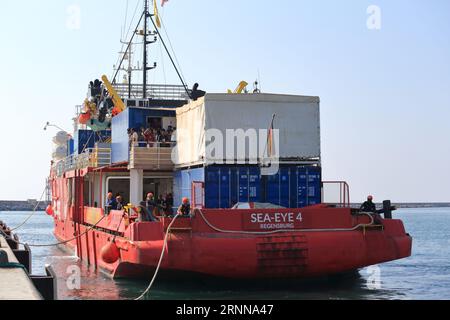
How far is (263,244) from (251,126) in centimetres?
377

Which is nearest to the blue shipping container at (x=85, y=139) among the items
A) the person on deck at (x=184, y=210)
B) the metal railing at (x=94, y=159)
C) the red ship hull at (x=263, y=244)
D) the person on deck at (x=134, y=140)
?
the metal railing at (x=94, y=159)

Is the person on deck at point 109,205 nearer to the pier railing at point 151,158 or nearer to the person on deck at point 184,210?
the pier railing at point 151,158

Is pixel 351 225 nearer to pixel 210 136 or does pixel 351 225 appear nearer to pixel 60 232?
pixel 210 136

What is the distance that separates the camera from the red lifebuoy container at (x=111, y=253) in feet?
59.0

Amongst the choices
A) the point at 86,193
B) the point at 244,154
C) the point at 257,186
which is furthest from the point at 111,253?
the point at 86,193

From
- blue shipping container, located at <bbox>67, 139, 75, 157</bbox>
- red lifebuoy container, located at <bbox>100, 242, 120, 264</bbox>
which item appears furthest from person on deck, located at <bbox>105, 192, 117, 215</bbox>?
blue shipping container, located at <bbox>67, 139, 75, 157</bbox>

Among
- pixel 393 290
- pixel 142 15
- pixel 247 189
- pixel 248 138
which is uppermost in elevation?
pixel 142 15

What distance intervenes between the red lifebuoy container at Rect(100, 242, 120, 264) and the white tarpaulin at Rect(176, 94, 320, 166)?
10.3ft

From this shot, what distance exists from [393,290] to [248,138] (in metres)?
5.75

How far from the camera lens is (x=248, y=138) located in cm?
1866

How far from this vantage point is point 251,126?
18688 millimetres

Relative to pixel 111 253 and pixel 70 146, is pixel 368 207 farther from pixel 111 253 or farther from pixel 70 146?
pixel 70 146

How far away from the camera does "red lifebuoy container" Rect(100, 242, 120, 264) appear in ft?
59.0
